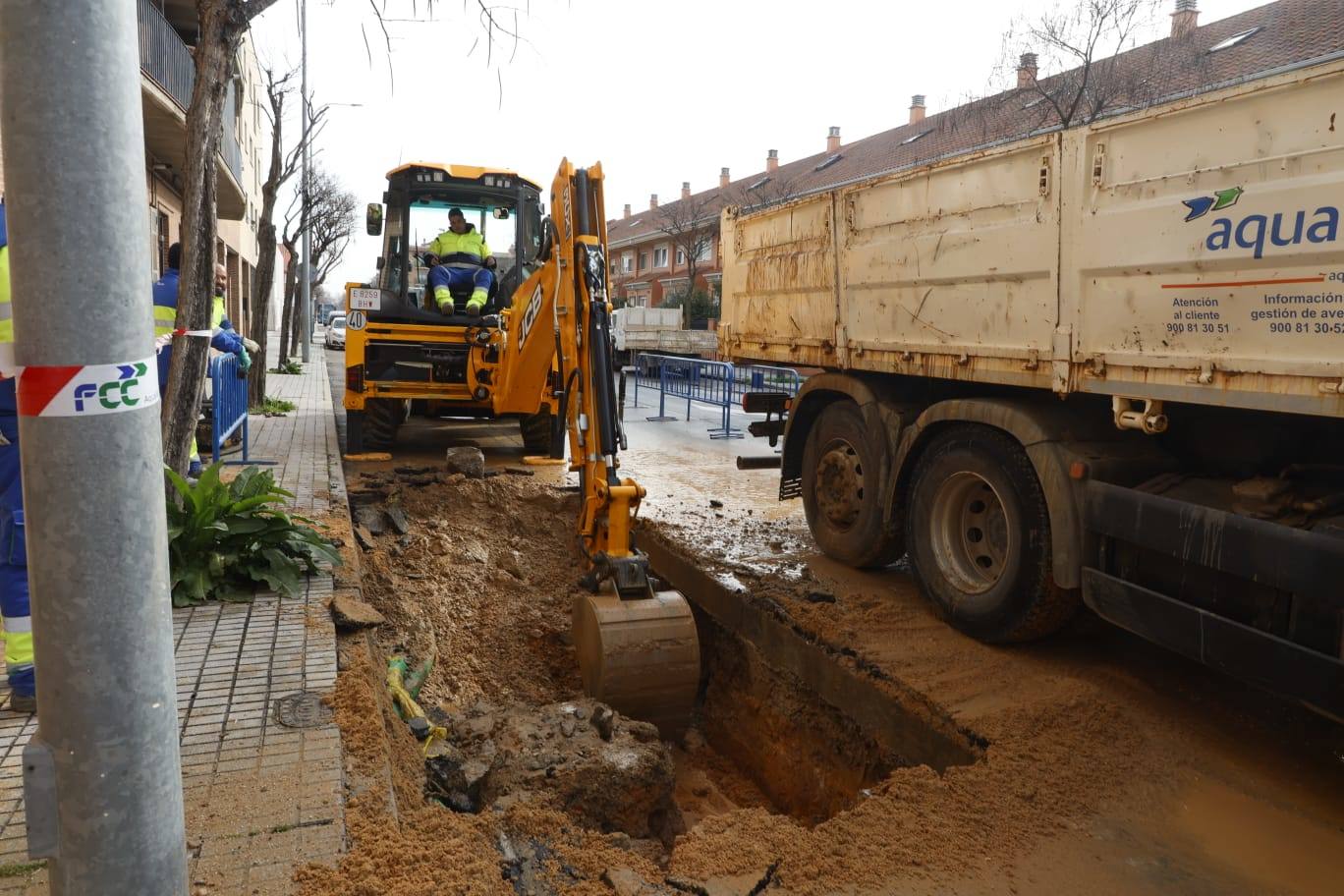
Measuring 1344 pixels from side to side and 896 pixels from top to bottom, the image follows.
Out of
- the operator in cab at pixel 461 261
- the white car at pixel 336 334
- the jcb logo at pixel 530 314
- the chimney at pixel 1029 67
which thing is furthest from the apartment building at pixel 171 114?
the white car at pixel 336 334

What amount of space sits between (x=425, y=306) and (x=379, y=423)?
142cm

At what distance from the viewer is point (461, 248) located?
1012cm

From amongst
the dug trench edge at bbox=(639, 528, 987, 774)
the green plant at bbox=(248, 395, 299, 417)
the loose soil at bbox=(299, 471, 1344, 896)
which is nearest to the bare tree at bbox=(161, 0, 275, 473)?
the loose soil at bbox=(299, 471, 1344, 896)

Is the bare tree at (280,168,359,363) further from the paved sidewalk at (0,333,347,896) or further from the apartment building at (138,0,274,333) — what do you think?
the paved sidewalk at (0,333,347,896)

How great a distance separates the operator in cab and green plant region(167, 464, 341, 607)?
520cm

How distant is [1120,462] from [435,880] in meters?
3.33

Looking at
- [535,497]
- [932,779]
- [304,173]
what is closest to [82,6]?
[932,779]

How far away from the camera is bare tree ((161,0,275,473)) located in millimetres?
5023

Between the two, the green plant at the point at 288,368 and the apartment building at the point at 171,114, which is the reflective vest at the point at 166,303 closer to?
the apartment building at the point at 171,114

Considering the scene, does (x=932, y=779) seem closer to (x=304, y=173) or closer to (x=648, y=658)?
(x=648, y=658)

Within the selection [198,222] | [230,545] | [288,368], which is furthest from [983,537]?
[288,368]

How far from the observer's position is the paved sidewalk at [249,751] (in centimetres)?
254

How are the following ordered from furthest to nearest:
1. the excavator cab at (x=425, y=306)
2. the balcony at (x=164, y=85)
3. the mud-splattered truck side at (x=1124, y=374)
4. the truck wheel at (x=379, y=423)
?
the balcony at (x=164, y=85) < the truck wheel at (x=379, y=423) < the excavator cab at (x=425, y=306) < the mud-splattered truck side at (x=1124, y=374)

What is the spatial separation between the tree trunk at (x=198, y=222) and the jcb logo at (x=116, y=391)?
12.9 ft
